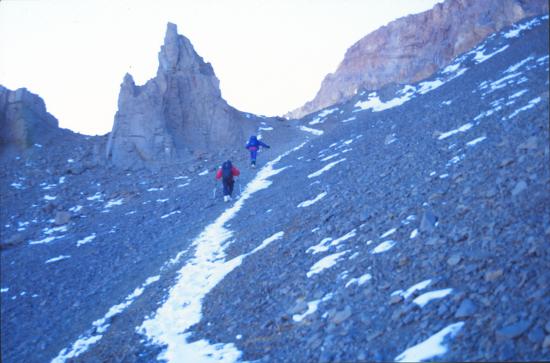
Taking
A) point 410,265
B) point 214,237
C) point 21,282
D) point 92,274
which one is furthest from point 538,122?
point 21,282

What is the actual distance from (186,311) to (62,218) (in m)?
12.7

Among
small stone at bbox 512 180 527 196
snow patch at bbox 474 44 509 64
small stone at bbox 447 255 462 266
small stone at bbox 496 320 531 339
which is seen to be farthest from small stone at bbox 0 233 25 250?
snow patch at bbox 474 44 509 64

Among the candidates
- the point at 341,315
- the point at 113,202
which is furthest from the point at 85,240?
the point at 341,315

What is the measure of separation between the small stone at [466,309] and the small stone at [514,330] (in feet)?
2.14

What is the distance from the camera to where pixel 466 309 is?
6.14 meters

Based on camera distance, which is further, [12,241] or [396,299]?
[12,241]

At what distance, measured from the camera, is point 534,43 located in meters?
27.6

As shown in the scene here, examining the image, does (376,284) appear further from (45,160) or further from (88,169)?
(45,160)

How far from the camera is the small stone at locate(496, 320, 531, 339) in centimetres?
529

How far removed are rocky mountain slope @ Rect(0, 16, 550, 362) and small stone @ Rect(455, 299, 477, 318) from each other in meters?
0.02

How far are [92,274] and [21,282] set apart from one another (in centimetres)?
205

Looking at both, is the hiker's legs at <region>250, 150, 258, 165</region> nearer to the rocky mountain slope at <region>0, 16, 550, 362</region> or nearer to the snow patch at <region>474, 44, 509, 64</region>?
the rocky mountain slope at <region>0, 16, 550, 362</region>

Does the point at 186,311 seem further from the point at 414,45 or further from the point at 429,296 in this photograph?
the point at 414,45

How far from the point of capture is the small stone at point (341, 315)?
755 cm
